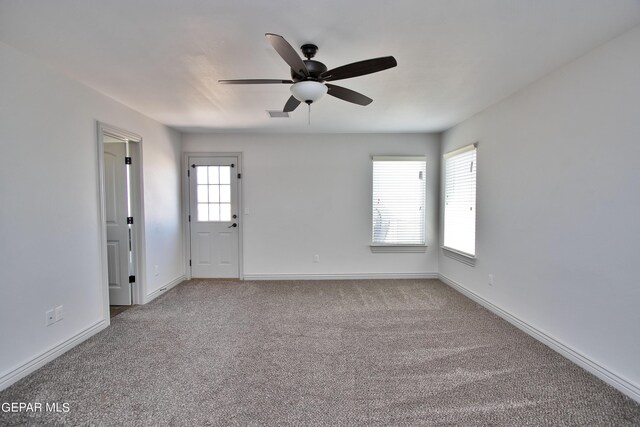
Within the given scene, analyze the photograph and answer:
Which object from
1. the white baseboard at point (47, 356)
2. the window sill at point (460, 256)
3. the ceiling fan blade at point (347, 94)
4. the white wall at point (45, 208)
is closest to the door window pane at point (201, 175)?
the white wall at point (45, 208)

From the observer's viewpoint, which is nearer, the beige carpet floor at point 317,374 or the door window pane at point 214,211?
the beige carpet floor at point 317,374

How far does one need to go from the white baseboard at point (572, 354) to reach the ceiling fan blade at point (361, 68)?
262 centimetres

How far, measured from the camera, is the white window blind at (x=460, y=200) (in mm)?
3754

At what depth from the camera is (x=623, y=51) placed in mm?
1931

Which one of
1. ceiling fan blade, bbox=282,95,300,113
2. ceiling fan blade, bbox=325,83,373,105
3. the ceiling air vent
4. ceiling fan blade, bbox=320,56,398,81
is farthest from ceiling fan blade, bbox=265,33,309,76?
the ceiling air vent

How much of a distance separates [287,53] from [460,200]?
332 centimetres

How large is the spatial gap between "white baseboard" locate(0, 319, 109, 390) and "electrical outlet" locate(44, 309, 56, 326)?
213mm

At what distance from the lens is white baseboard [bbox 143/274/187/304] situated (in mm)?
3760

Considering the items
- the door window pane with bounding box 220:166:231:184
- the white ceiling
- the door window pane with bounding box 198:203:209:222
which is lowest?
the door window pane with bounding box 198:203:209:222

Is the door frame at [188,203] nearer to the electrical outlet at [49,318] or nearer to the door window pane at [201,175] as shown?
the door window pane at [201,175]

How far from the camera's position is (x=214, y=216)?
186 inches

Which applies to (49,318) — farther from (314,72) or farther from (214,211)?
(314,72)

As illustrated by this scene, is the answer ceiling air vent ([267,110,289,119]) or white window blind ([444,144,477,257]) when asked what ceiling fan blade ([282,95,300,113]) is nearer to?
ceiling air vent ([267,110,289,119])

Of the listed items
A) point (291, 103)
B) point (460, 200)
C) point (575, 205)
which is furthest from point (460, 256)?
point (291, 103)
